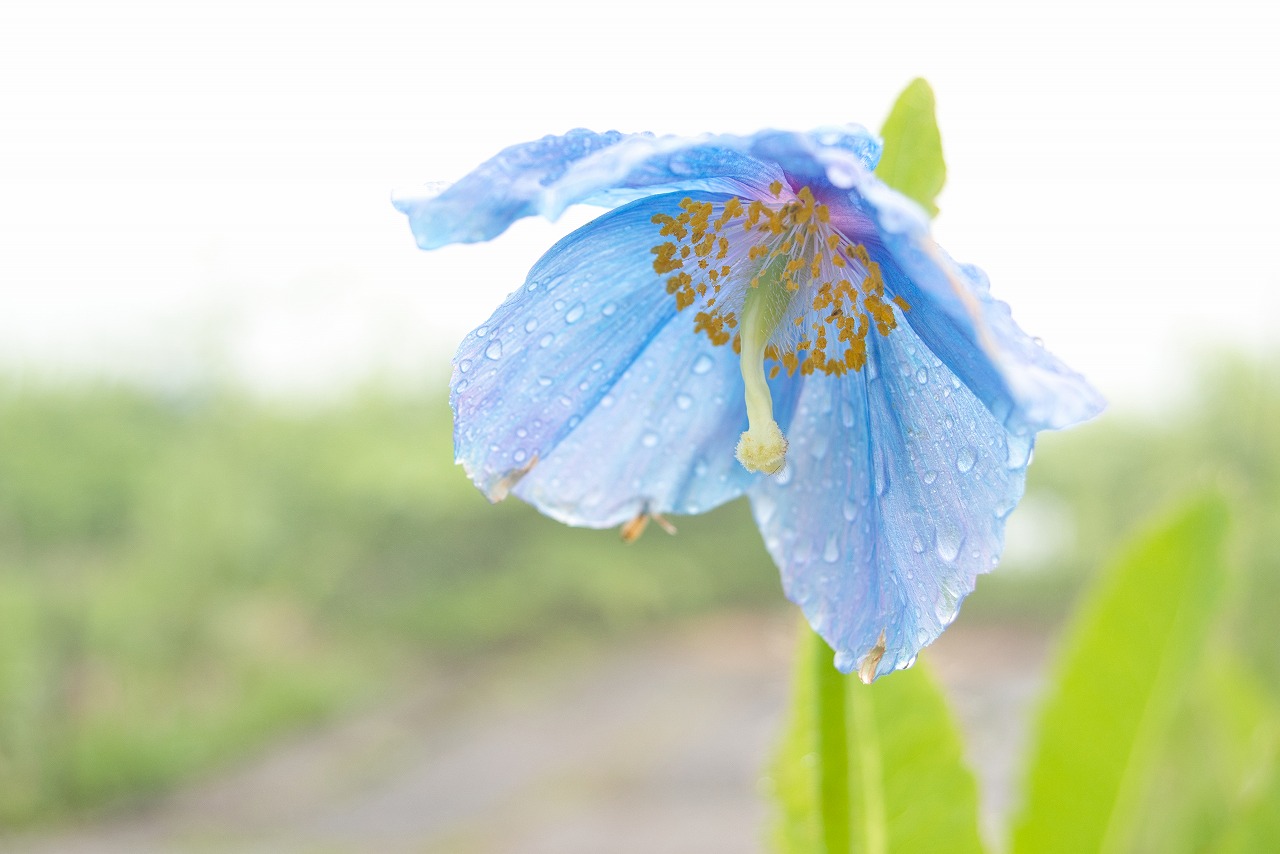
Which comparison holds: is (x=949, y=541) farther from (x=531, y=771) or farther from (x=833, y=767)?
(x=531, y=771)

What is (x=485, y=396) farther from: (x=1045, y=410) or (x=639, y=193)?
(x=1045, y=410)

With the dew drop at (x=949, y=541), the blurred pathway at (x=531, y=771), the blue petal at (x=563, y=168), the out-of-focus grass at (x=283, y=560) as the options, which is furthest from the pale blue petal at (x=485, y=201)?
the out-of-focus grass at (x=283, y=560)

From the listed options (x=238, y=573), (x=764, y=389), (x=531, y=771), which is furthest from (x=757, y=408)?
(x=238, y=573)

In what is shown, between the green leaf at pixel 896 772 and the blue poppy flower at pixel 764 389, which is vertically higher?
the blue poppy flower at pixel 764 389

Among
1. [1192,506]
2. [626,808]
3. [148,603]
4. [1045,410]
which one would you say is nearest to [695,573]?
[626,808]

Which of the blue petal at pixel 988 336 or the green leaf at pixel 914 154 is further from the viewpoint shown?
the green leaf at pixel 914 154

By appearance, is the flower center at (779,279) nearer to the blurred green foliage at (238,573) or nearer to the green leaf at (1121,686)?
the green leaf at (1121,686)

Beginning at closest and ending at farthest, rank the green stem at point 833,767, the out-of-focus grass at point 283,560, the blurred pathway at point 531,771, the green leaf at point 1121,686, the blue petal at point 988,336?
the blue petal at point 988,336 → the green stem at point 833,767 → the green leaf at point 1121,686 → the blurred pathway at point 531,771 → the out-of-focus grass at point 283,560

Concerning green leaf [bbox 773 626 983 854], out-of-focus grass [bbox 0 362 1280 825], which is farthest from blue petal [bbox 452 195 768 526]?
out-of-focus grass [bbox 0 362 1280 825]
